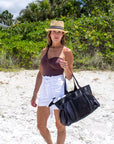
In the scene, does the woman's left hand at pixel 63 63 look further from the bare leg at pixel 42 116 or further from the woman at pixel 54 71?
the bare leg at pixel 42 116

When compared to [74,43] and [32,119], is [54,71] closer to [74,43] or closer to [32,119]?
[32,119]

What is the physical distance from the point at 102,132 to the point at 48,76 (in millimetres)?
1674

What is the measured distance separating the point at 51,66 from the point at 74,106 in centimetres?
50

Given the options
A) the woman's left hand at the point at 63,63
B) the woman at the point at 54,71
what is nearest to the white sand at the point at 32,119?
the woman at the point at 54,71

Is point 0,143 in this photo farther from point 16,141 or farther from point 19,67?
point 19,67

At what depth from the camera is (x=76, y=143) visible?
2.90 meters

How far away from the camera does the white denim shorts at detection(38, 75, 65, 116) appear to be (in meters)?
2.07

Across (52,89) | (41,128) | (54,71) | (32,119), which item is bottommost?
(32,119)

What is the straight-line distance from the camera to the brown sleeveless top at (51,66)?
2080 mm

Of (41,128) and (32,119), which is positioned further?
(32,119)

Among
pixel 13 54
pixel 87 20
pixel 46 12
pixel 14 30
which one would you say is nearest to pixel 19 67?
pixel 13 54

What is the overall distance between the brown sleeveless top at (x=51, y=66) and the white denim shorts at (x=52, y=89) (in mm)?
44

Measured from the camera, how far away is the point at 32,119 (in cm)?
371

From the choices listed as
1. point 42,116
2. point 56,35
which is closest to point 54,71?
point 56,35
